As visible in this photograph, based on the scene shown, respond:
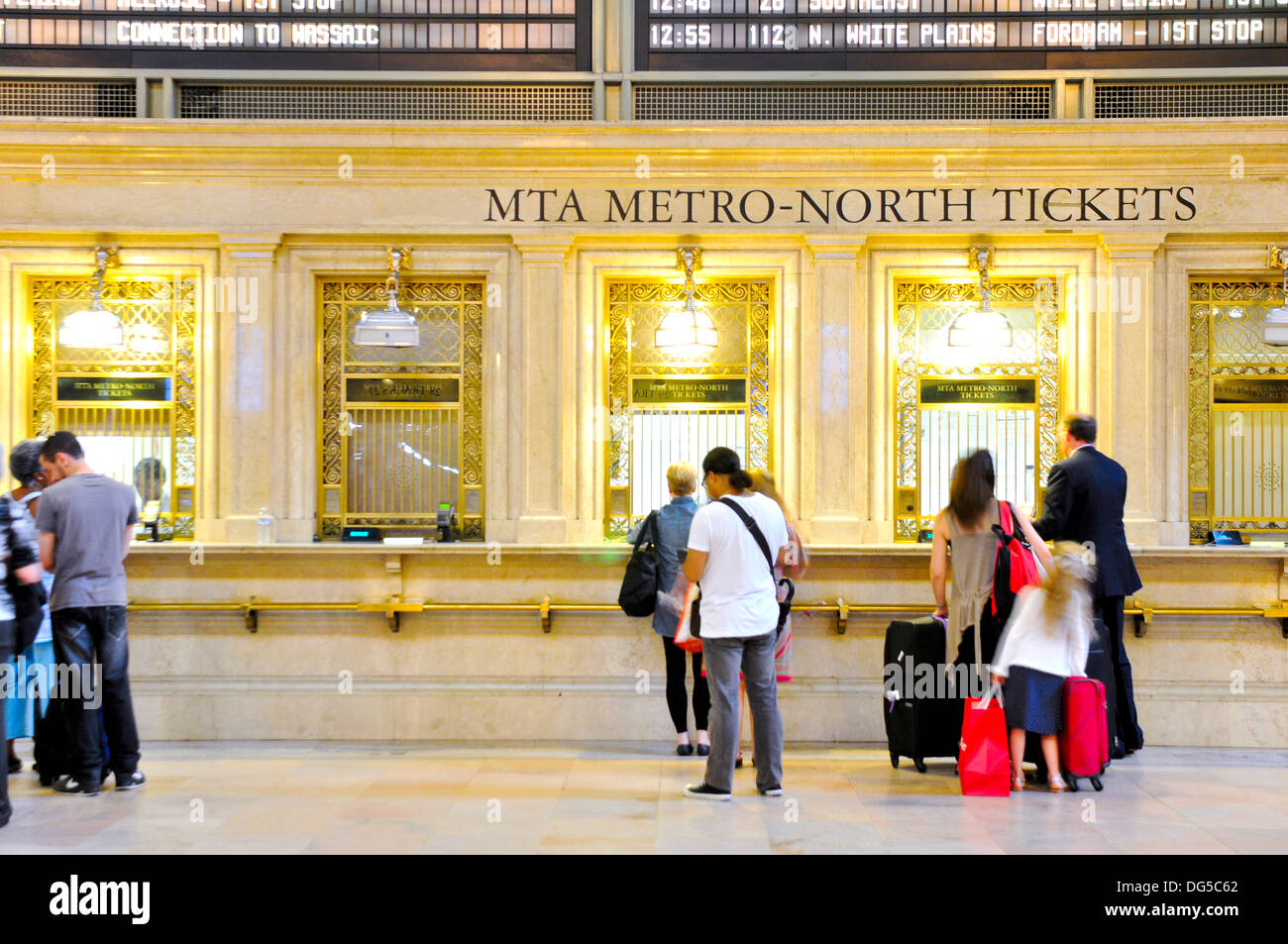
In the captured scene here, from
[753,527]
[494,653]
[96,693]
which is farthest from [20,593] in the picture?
[753,527]

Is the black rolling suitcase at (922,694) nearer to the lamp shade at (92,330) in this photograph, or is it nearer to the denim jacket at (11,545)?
the denim jacket at (11,545)

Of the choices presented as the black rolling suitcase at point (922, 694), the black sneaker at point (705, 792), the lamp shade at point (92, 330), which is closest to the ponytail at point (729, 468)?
the black rolling suitcase at point (922, 694)

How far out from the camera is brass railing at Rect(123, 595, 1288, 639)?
27.9 feet

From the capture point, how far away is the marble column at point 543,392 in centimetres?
916

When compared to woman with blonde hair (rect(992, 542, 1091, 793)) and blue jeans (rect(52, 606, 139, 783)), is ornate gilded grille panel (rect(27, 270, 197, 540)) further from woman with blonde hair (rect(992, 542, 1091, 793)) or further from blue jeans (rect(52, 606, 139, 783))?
woman with blonde hair (rect(992, 542, 1091, 793))

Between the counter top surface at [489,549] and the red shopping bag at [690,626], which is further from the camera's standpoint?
the counter top surface at [489,549]

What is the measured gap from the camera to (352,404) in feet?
31.2

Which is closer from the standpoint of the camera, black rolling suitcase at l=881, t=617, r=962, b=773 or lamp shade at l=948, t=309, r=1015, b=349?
black rolling suitcase at l=881, t=617, r=962, b=773

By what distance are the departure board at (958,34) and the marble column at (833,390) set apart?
151cm

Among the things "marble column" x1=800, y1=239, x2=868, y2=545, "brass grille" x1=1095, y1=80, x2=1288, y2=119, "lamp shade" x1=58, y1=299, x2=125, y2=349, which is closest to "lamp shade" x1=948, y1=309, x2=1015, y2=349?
"marble column" x1=800, y1=239, x2=868, y2=545

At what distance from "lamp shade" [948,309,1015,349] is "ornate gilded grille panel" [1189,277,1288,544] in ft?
5.02

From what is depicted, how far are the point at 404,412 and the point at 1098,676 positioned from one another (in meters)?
5.13

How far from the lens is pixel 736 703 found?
6773mm

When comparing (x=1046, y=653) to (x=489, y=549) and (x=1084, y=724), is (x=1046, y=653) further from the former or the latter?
(x=489, y=549)
